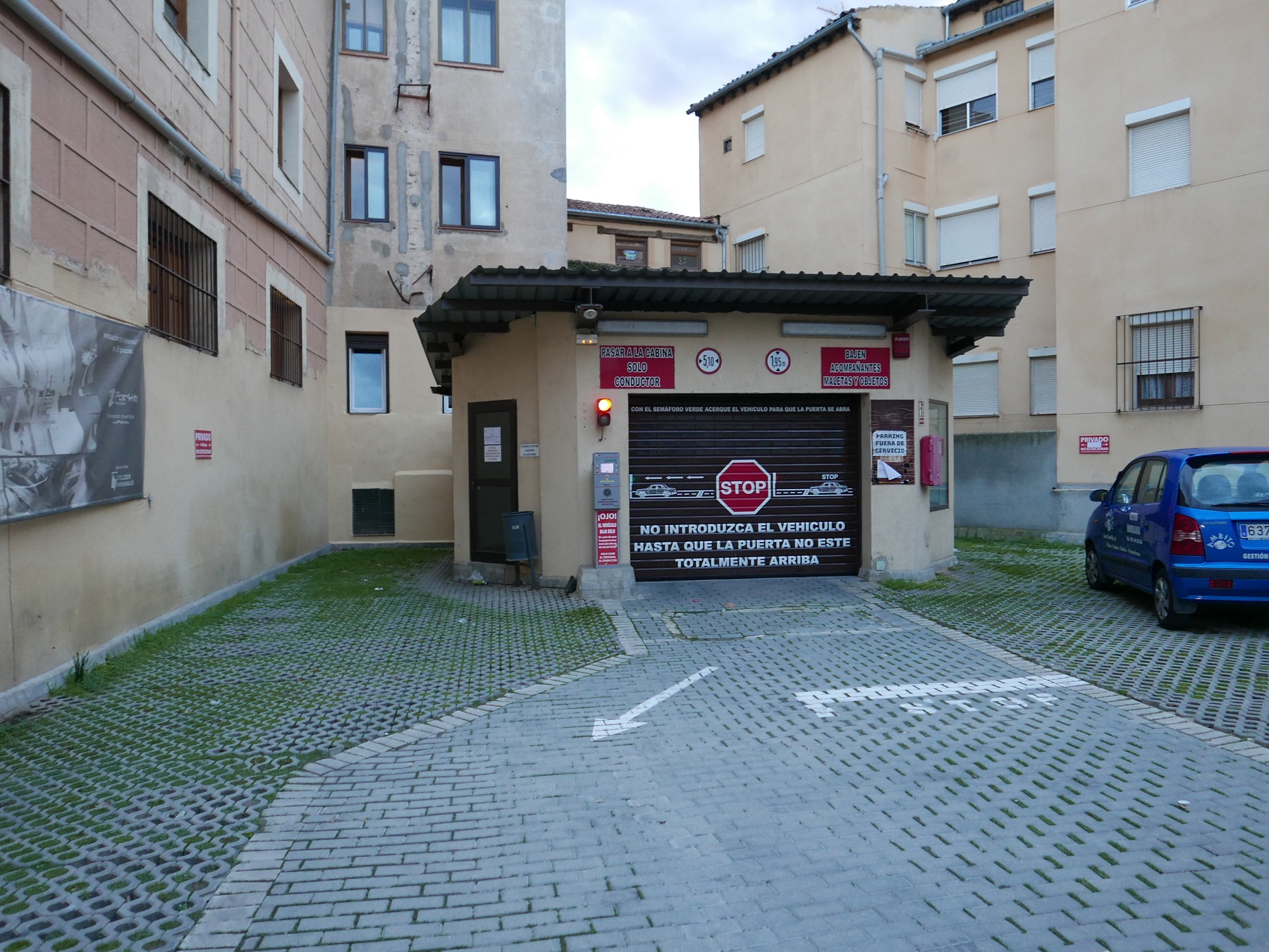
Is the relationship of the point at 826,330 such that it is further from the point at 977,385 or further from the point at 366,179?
the point at 977,385

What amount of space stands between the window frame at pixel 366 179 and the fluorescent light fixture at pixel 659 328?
8.41 m

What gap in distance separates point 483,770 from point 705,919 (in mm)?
1945

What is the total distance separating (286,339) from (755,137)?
15.8 m

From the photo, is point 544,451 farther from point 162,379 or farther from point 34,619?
point 34,619

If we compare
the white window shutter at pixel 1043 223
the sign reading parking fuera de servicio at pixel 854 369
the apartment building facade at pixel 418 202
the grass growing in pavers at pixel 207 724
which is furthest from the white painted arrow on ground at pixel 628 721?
the white window shutter at pixel 1043 223

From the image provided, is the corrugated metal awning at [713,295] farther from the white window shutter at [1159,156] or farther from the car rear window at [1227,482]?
the white window shutter at [1159,156]

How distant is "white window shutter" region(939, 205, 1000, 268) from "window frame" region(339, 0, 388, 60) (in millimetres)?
13535

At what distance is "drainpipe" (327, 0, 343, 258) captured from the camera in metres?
16.4

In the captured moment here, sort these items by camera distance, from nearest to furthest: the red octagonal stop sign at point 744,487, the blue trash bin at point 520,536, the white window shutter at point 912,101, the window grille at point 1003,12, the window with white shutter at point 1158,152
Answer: the blue trash bin at point 520,536 → the red octagonal stop sign at point 744,487 → the window with white shutter at point 1158,152 → the window grille at point 1003,12 → the white window shutter at point 912,101

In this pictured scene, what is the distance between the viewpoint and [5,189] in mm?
6160

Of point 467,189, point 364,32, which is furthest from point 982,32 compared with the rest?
point 364,32

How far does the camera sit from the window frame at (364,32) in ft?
56.1

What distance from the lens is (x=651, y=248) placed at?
25.6 m

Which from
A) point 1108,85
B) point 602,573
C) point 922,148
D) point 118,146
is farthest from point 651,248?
point 118,146
